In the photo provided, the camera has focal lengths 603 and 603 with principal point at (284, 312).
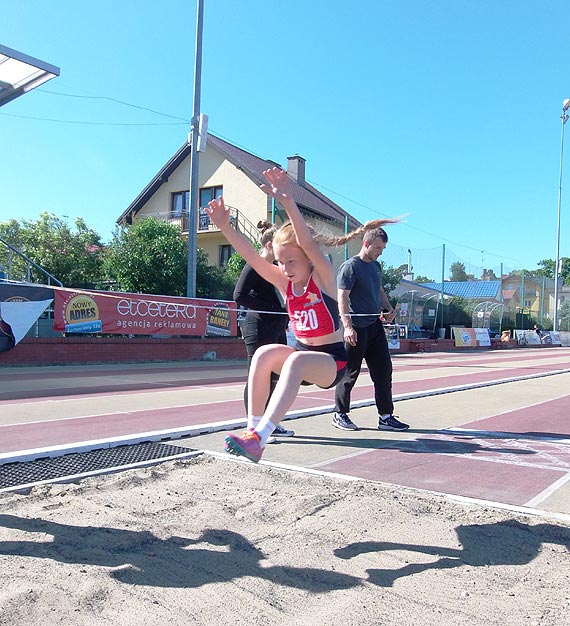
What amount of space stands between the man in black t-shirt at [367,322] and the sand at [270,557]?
2.20m

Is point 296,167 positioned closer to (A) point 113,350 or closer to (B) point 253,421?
(A) point 113,350

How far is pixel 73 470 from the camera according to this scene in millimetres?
4348

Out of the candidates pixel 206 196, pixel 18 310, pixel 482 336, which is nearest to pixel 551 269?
pixel 482 336

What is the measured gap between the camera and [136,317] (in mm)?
17750

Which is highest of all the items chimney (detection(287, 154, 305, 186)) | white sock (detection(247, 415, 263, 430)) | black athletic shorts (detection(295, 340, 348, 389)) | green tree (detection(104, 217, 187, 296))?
chimney (detection(287, 154, 305, 186))

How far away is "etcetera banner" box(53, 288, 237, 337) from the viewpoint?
16.3 metres

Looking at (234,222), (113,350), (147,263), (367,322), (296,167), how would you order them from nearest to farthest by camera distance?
(367,322)
(113,350)
(147,263)
(234,222)
(296,167)

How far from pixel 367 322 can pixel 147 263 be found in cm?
1751

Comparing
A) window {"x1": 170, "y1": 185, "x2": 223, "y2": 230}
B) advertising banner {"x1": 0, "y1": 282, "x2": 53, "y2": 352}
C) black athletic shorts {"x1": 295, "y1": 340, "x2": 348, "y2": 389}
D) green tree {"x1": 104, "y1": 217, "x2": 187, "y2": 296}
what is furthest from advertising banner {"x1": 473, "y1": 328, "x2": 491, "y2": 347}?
black athletic shorts {"x1": 295, "y1": 340, "x2": 348, "y2": 389}

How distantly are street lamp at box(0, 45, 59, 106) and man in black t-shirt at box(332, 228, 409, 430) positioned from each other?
3.80 metres

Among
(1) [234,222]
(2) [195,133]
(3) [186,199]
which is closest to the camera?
(2) [195,133]

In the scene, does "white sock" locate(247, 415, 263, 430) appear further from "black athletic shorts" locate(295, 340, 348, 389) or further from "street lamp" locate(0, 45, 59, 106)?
"street lamp" locate(0, 45, 59, 106)

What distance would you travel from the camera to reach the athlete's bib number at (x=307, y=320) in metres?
3.77

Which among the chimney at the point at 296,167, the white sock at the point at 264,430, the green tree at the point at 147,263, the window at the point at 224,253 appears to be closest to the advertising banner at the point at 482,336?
the chimney at the point at 296,167
